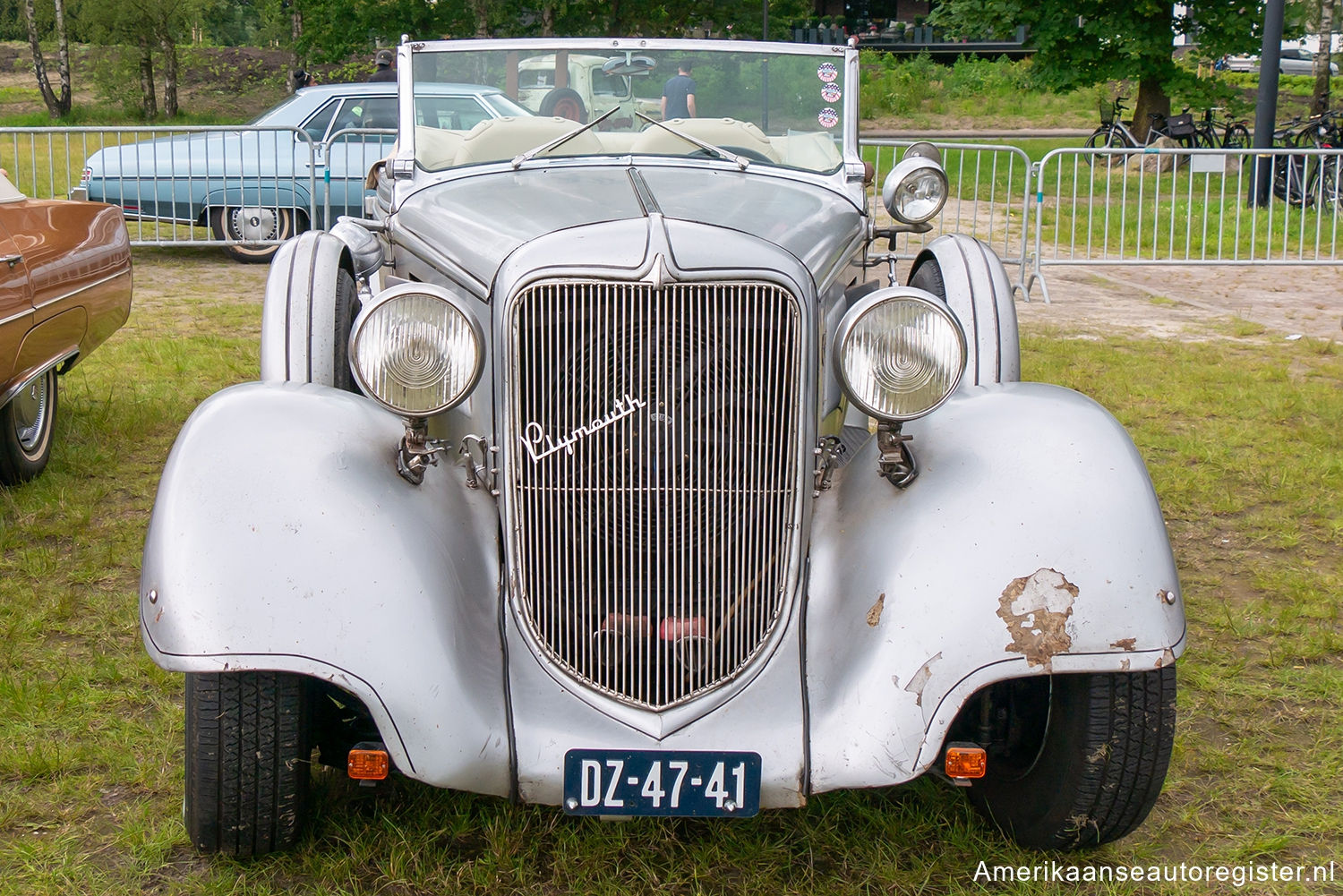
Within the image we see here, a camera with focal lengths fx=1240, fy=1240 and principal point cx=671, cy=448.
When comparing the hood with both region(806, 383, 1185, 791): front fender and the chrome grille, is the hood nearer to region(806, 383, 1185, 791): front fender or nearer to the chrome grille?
the chrome grille

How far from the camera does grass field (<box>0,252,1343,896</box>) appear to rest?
113 inches

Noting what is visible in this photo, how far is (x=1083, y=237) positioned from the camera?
1274 cm

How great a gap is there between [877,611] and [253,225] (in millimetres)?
9943

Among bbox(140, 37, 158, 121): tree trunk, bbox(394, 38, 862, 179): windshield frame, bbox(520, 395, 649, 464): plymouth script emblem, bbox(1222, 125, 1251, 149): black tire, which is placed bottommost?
bbox(520, 395, 649, 464): plymouth script emblem

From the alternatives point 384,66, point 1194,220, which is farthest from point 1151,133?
point 384,66

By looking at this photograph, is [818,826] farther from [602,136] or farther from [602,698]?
[602,136]

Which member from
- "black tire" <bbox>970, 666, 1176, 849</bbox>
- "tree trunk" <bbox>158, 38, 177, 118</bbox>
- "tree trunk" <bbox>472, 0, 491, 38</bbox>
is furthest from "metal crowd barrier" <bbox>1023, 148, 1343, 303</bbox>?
"tree trunk" <bbox>158, 38, 177, 118</bbox>

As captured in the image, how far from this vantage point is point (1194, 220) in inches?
513

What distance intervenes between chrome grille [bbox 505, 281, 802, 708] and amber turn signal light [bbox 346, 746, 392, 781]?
0.42m

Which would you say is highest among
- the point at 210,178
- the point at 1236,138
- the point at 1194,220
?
the point at 1236,138

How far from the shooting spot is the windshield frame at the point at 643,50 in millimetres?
4297

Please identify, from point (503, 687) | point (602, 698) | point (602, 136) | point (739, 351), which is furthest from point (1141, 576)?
point (602, 136)

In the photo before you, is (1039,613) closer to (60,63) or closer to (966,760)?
(966,760)

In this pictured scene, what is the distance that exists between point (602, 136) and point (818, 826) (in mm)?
2236
